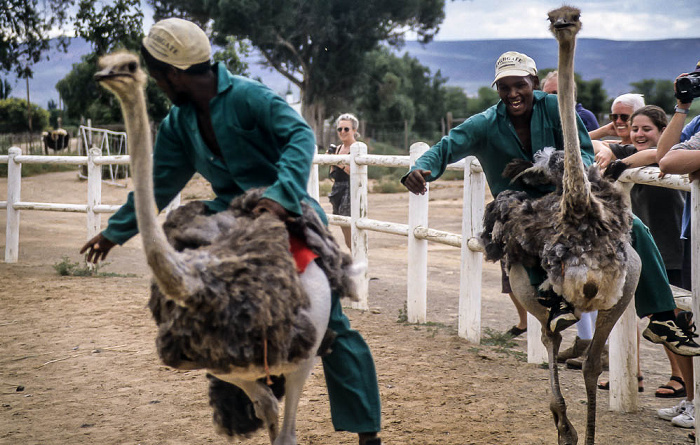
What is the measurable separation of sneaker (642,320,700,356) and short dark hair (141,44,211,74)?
237 cm

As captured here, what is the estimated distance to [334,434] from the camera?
4.08 m

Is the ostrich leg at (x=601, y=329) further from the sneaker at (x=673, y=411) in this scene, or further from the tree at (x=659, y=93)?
the tree at (x=659, y=93)

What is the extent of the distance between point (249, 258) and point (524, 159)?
1806mm

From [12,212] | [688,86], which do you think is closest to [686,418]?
[688,86]

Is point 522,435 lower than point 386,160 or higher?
lower

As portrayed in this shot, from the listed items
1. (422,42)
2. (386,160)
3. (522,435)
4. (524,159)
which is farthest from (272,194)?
(422,42)

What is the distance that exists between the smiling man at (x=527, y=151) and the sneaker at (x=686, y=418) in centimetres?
72

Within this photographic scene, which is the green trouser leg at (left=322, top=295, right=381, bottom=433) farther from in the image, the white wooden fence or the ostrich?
the white wooden fence

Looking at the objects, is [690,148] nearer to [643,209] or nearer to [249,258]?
[643,209]

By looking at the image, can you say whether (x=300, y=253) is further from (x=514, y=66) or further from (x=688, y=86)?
(x=688, y=86)

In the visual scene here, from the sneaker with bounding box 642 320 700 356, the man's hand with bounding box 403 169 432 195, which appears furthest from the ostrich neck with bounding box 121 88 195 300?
the sneaker with bounding box 642 320 700 356

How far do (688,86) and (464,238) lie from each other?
2462mm

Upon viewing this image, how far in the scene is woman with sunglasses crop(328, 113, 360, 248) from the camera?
7.95 meters

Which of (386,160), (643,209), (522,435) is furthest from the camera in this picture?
(386,160)
